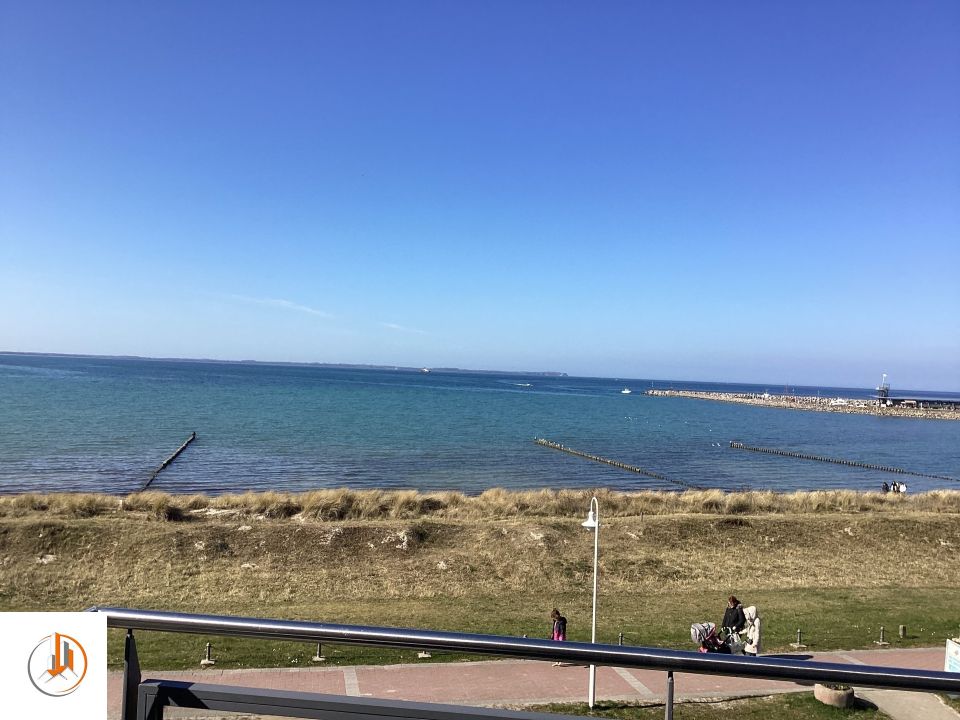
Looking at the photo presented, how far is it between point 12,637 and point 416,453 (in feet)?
175

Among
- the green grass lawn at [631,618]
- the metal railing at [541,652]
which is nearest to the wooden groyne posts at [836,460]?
the green grass lawn at [631,618]

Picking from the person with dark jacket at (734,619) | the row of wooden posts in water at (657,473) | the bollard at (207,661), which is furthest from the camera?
the row of wooden posts in water at (657,473)

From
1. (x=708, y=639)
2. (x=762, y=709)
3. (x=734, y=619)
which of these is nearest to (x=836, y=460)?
(x=734, y=619)

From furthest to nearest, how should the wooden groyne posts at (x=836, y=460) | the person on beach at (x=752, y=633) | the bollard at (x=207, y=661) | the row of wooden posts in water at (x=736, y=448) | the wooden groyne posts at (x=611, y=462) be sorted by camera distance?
the wooden groyne posts at (x=836, y=460) → the row of wooden posts in water at (x=736, y=448) → the wooden groyne posts at (x=611, y=462) → the person on beach at (x=752, y=633) → the bollard at (x=207, y=661)

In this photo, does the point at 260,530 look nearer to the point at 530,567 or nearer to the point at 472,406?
the point at 530,567

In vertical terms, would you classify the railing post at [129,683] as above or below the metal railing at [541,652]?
below

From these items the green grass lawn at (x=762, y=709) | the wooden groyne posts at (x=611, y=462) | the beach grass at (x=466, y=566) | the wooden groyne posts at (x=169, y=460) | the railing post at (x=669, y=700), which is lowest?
the wooden groyne posts at (x=611, y=462)

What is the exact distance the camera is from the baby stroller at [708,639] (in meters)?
12.5

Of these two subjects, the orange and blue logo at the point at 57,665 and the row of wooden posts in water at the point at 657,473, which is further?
the row of wooden posts in water at the point at 657,473

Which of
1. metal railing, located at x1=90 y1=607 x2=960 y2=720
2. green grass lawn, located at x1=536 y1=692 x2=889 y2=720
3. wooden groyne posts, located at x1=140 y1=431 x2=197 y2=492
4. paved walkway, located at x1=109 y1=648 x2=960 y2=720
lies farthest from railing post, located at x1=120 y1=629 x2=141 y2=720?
wooden groyne posts, located at x1=140 y1=431 x2=197 y2=492

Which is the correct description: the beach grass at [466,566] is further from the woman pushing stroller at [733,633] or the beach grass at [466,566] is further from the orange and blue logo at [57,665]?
the orange and blue logo at [57,665]
